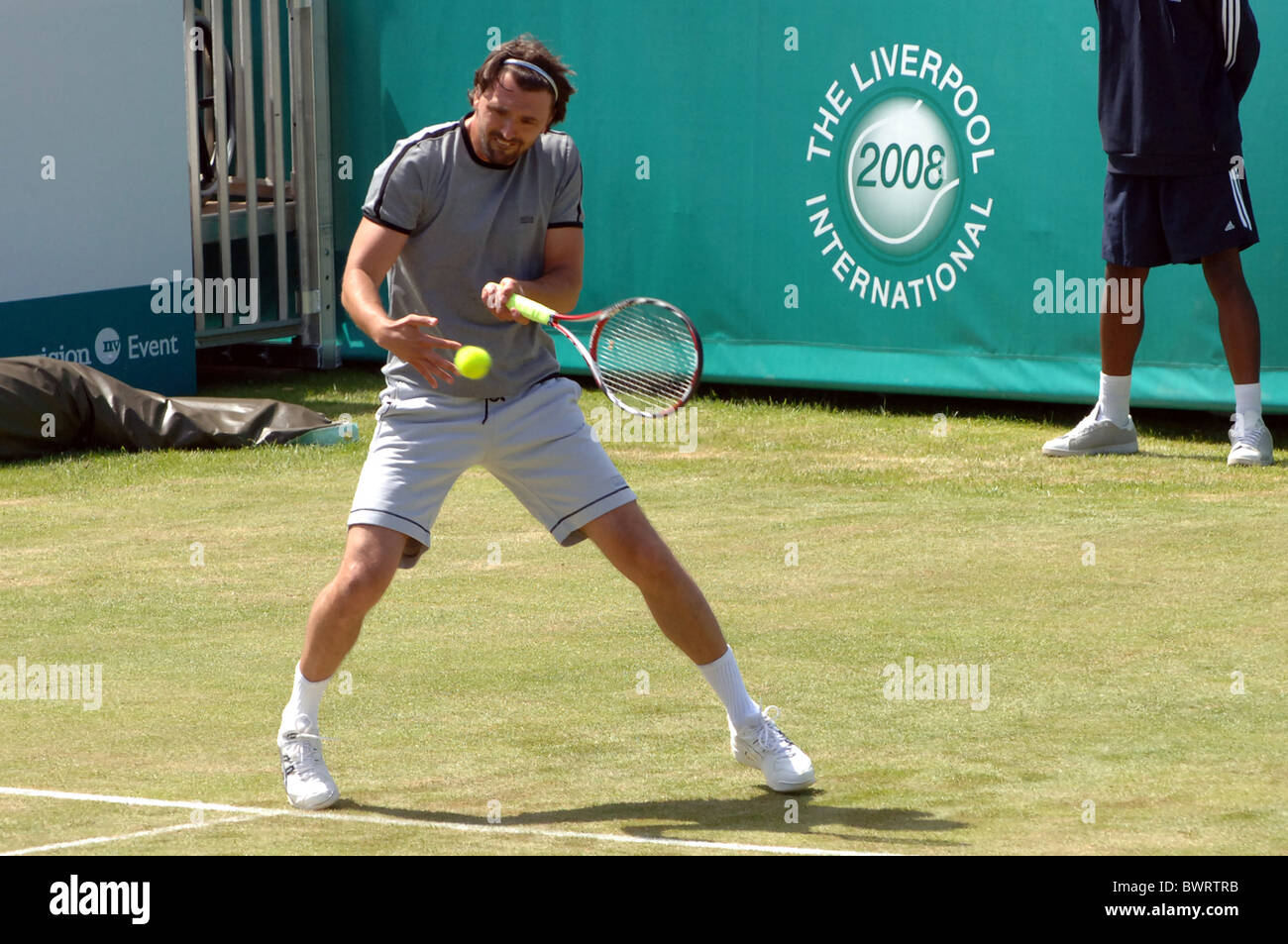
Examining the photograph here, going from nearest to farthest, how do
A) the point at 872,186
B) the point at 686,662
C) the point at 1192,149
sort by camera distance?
the point at 686,662 → the point at 1192,149 → the point at 872,186

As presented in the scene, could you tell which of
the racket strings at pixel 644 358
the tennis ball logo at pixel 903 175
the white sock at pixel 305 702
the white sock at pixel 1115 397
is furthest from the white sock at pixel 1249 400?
the white sock at pixel 305 702

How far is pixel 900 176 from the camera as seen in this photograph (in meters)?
10.4

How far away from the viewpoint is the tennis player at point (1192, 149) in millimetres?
8625

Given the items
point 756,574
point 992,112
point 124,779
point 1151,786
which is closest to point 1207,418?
point 992,112

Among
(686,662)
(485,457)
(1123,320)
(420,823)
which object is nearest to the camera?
(420,823)

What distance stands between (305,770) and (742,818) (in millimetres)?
1001

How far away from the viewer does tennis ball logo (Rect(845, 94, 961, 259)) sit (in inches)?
403

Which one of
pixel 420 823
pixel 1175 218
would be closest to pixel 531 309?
pixel 420 823

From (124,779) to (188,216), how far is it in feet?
25.6

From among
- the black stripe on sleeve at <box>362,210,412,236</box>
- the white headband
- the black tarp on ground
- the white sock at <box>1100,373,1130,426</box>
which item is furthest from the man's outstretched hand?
the black tarp on ground

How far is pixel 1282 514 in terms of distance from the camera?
754 centimetres

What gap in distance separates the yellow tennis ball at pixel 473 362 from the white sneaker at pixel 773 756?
1.04m

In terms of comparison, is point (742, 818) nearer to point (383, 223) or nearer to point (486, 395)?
point (486, 395)

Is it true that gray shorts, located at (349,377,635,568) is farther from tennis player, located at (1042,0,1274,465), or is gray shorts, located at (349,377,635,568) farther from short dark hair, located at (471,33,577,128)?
tennis player, located at (1042,0,1274,465)
